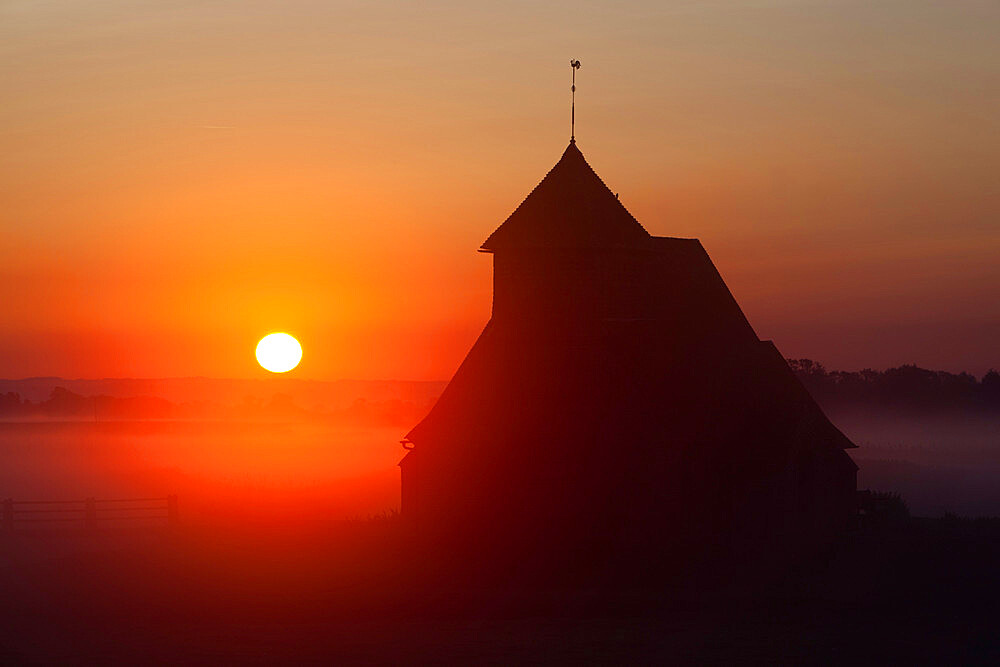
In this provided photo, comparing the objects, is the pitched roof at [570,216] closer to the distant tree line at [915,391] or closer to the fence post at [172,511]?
the fence post at [172,511]

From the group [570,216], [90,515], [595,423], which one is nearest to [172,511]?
[90,515]

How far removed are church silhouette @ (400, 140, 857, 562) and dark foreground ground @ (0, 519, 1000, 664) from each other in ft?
7.18

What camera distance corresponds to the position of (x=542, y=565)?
1358 inches

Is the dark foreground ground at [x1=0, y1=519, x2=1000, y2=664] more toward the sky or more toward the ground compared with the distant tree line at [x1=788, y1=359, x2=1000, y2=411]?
more toward the ground

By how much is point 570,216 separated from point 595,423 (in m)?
6.05

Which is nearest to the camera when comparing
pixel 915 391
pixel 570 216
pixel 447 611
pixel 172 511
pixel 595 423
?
pixel 447 611

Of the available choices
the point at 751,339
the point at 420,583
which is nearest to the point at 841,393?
the point at 751,339

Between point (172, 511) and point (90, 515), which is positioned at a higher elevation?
point (172, 511)

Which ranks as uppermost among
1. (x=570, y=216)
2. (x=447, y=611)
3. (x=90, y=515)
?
(x=570, y=216)

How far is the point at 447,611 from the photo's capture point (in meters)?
28.0

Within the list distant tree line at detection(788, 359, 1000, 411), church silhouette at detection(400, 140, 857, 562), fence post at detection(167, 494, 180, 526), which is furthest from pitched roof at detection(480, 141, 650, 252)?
distant tree line at detection(788, 359, 1000, 411)

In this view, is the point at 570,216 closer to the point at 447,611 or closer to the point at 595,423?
the point at 595,423

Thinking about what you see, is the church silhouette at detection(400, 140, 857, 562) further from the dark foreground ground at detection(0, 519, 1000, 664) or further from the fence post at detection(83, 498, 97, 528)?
the fence post at detection(83, 498, 97, 528)

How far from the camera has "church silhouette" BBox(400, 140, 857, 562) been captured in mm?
34938
